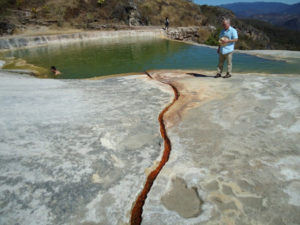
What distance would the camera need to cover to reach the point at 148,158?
2.36m

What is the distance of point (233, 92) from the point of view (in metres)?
4.03

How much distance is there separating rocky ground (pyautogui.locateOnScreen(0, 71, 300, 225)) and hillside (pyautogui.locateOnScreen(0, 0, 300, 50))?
52.2 ft

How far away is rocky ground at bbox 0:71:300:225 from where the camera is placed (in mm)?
1691

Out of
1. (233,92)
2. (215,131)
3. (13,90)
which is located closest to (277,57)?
(233,92)

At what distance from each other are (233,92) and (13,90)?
396 centimetres

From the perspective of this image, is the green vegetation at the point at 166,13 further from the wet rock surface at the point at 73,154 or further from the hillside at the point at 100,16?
the wet rock surface at the point at 73,154

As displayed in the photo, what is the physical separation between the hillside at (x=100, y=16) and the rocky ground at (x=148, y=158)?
15.9 metres

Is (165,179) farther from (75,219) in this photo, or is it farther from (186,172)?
(75,219)

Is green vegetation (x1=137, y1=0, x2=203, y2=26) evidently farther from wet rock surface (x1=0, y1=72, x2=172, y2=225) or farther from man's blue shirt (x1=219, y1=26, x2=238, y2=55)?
wet rock surface (x1=0, y1=72, x2=172, y2=225)

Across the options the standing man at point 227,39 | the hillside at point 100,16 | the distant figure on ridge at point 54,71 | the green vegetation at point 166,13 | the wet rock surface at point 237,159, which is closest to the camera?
the wet rock surface at point 237,159

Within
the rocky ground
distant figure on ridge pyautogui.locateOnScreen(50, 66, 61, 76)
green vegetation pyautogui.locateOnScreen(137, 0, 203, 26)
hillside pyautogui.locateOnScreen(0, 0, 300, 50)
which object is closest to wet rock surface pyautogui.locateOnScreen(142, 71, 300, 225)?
the rocky ground

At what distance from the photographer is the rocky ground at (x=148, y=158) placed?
1.69 m

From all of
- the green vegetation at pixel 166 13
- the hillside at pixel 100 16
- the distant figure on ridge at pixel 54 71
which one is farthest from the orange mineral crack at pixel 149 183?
the green vegetation at pixel 166 13

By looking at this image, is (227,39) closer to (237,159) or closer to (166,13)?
(237,159)
